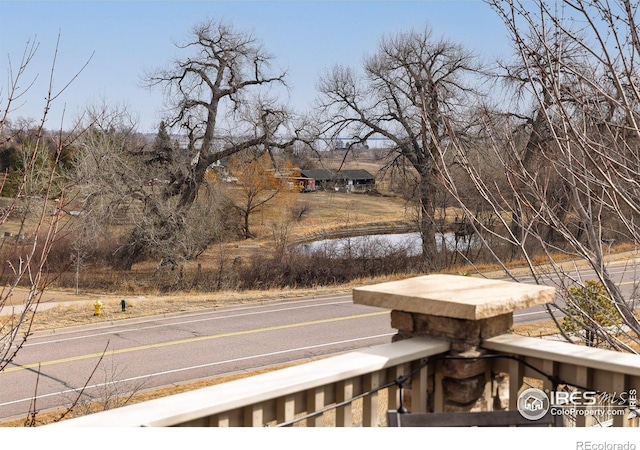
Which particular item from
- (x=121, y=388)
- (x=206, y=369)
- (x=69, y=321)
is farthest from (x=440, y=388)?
(x=69, y=321)

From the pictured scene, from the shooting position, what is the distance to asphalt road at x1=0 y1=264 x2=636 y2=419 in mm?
11766

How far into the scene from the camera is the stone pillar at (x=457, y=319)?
2791 millimetres

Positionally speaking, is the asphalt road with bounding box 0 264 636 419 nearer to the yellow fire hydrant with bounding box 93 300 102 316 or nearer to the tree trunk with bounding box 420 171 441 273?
the yellow fire hydrant with bounding box 93 300 102 316

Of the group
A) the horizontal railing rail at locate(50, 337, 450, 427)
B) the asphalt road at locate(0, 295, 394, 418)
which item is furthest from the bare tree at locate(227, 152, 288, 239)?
the horizontal railing rail at locate(50, 337, 450, 427)

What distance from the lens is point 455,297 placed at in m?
2.79

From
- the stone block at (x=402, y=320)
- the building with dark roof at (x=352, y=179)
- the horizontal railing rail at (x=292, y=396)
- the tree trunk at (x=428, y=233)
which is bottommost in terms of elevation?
the horizontal railing rail at (x=292, y=396)

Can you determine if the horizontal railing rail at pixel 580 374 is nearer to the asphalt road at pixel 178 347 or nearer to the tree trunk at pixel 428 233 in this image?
the asphalt road at pixel 178 347

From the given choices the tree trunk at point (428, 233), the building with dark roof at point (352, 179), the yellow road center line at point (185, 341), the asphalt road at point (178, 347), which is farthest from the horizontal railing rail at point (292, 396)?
the building with dark roof at point (352, 179)

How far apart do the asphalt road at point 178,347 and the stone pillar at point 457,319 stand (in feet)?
26.3

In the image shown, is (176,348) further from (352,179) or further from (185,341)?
(352,179)

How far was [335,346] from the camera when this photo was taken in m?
14.4

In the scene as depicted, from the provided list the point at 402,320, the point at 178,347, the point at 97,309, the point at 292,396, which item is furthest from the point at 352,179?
the point at 292,396

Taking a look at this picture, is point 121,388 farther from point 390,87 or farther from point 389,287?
point 390,87

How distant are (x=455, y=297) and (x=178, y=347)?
493 inches
